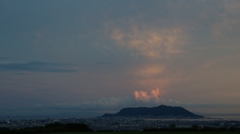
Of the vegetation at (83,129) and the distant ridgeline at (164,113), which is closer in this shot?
the vegetation at (83,129)

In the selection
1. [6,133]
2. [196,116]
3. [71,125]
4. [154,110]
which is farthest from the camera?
[154,110]

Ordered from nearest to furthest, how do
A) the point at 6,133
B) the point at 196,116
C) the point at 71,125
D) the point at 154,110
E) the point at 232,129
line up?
the point at 6,133
the point at 232,129
the point at 71,125
the point at 196,116
the point at 154,110

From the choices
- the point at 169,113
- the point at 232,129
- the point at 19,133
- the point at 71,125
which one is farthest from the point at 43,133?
the point at 169,113

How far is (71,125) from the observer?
56938 mm

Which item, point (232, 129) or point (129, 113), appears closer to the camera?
point (232, 129)

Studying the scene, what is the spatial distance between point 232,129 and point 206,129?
5135 mm

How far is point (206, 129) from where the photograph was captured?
53344mm

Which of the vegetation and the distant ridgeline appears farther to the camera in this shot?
the distant ridgeline

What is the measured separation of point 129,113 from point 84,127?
143 metres

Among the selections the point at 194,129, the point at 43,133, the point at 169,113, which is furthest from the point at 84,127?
the point at 169,113

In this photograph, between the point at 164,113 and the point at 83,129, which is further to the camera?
the point at 164,113

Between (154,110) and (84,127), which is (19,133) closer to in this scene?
(84,127)

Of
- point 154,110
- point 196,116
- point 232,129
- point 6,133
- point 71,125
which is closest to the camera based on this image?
point 6,133

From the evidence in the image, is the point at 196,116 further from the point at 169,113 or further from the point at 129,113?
the point at 129,113
